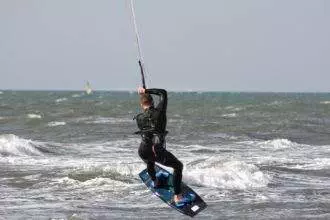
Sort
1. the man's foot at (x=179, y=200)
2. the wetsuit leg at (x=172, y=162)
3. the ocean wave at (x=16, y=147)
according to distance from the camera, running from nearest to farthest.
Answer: the wetsuit leg at (x=172, y=162) < the man's foot at (x=179, y=200) < the ocean wave at (x=16, y=147)

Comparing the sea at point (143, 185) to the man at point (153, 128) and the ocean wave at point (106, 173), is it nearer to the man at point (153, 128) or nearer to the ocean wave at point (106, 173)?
the ocean wave at point (106, 173)

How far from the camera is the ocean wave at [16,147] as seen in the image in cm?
2663

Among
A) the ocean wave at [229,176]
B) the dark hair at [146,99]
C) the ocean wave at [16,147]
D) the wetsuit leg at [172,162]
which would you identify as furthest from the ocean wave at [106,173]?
the dark hair at [146,99]

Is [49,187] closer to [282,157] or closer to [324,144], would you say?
[282,157]

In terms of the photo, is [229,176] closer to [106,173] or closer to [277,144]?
[106,173]

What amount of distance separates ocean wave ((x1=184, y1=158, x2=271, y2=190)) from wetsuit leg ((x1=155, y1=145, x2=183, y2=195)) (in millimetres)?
5941

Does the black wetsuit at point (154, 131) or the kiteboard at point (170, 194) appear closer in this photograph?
the black wetsuit at point (154, 131)

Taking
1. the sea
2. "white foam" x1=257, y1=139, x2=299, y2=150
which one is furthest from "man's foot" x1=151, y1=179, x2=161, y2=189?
"white foam" x1=257, y1=139, x2=299, y2=150

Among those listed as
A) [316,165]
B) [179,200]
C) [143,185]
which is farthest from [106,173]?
[179,200]

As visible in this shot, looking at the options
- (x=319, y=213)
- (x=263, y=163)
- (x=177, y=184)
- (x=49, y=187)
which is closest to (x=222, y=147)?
(x=263, y=163)

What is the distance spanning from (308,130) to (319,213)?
28.4 m

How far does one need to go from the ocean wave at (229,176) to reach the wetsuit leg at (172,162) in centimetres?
594

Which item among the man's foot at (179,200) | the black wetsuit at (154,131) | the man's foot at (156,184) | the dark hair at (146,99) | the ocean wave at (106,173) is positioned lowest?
the ocean wave at (106,173)

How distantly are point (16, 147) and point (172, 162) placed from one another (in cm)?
1755
